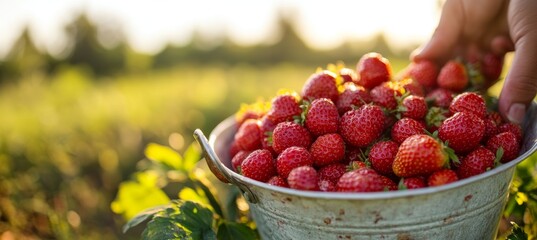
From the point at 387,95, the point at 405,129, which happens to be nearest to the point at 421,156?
the point at 405,129

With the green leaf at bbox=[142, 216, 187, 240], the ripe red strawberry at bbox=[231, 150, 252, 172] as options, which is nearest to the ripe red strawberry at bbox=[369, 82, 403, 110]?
the ripe red strawberry at bbox=[231, 150, 252, 172]

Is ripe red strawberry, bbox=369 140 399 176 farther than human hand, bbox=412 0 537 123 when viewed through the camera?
No

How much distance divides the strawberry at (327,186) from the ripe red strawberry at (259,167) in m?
0.17

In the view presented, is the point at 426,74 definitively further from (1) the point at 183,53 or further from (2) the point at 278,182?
(1) the point at 183,53

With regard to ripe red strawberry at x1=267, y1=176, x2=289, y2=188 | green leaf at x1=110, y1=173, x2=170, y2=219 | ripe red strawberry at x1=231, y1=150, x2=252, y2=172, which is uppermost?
ripe red strawberry at x1=267, y1=176, x2=289, y2=188

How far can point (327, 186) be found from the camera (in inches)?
52.6

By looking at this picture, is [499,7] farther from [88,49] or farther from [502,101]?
[88,49]

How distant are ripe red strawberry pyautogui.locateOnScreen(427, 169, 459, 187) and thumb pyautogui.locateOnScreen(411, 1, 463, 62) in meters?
0.81

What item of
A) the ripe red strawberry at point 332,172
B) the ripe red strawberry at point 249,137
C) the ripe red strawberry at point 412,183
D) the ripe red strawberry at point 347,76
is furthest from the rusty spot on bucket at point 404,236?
the ripe red strawberry at point 347,76

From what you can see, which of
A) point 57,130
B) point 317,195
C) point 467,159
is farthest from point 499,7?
point 57,130

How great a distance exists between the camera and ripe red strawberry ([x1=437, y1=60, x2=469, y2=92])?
180 cm

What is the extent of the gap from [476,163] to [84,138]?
265 cm

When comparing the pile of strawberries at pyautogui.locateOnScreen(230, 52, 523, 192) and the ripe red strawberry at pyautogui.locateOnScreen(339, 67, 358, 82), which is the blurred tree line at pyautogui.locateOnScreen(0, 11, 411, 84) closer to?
the ripe red strawberry at pyautogui.locateOnScreen(339, 67, 358, 82)

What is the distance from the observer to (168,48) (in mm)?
6973
